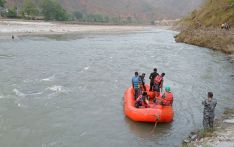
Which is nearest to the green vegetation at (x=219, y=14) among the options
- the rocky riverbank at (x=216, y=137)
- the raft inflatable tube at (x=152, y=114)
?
the raft inflatable tube at (x=152, y=114)

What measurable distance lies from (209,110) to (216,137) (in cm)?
124

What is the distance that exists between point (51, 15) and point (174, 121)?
392 ft

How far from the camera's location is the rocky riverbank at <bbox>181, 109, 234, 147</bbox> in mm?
13484

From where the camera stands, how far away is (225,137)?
14023 mm

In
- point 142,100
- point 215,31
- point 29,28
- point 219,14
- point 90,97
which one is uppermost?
point 219,14

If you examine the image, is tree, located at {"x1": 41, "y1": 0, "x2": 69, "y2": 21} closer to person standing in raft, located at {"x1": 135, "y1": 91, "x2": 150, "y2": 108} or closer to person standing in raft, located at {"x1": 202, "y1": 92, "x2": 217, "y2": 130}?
person standing in raft, located at {"x1": 135, "y1": 91, "x2": 150, "y2": 108}

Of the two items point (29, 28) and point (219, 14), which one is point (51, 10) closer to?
point (29, 28)

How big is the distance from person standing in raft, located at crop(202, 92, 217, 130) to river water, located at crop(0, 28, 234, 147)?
146cm

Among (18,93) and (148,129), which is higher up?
(18,93)

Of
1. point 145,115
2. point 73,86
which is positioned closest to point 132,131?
point 145,115

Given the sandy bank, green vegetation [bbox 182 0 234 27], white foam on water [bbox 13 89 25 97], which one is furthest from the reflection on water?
the sandy bank

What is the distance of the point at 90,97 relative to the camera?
22.2 meters

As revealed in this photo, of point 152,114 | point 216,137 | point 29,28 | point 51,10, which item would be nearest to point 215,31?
point 152,114

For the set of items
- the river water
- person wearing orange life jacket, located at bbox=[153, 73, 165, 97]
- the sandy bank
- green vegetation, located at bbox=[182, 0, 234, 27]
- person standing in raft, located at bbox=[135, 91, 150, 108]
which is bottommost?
the river water
